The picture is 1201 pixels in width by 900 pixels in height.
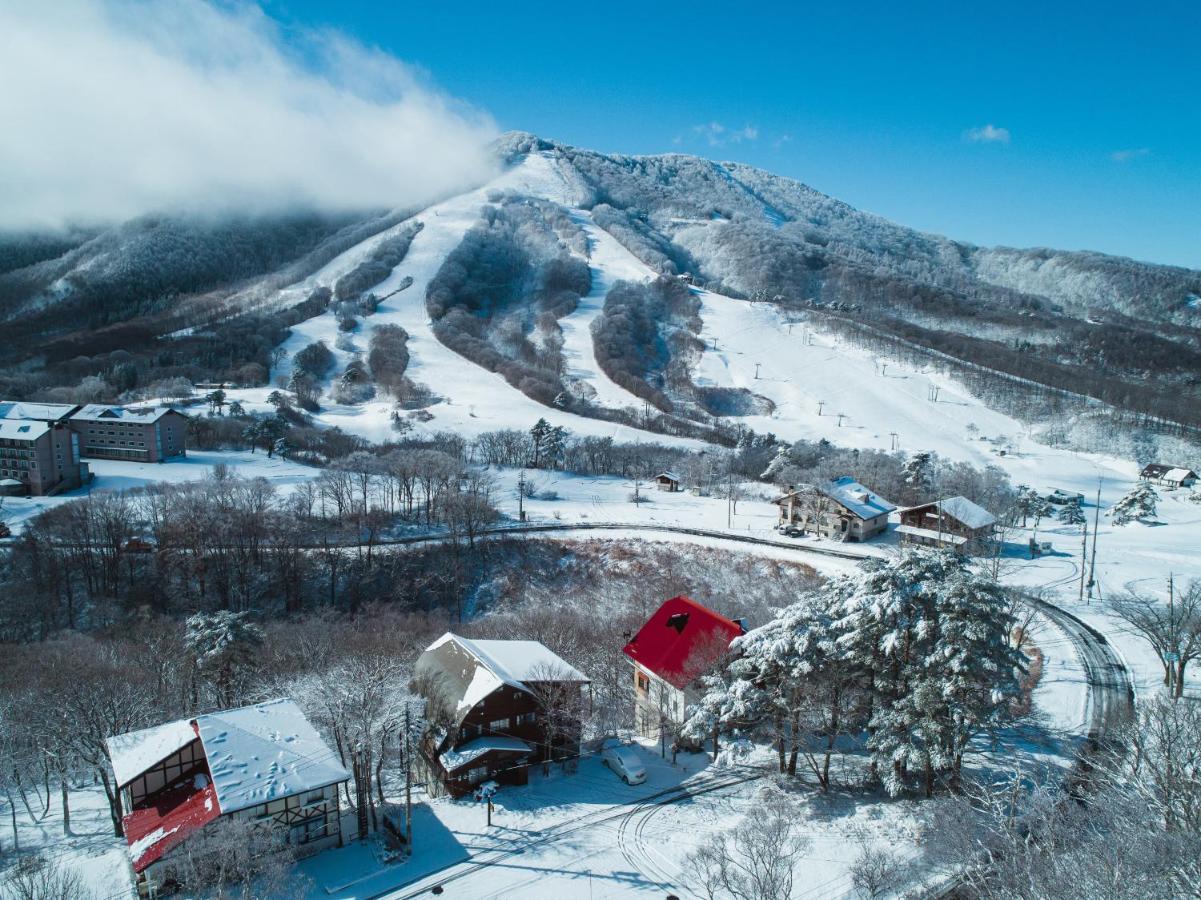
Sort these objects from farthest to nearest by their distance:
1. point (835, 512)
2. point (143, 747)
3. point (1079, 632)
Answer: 1. point (835, 512)
2. point (1079, 632)
3. point (143, 747)

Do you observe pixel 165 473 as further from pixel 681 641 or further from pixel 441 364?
pixel 441 364

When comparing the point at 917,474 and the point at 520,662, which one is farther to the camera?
the point at 917,474

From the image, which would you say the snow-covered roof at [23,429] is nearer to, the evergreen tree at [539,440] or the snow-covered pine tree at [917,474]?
the evergreen tree at [539,440]

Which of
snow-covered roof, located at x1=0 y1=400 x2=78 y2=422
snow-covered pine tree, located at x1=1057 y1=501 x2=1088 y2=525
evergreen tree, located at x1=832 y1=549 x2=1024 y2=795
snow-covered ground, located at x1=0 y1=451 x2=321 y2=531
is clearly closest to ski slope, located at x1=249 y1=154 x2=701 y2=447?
snow-covered ground, located at x1=0 y1=451 x2=321 y2=531

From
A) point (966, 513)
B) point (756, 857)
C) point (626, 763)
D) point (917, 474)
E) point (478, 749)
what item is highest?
point (966, 513)

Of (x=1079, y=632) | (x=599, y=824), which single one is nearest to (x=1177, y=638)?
(x=1079, y=632)

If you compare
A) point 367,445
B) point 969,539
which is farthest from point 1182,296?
point 367,445

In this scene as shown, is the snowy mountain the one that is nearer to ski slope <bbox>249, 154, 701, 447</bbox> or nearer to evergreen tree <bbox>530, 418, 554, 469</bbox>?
ski slope <bbox>249, 154, 701, 447</bbox>

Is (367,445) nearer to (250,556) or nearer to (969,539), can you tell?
(250,556)

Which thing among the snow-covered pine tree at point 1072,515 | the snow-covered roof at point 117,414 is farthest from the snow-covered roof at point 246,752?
the snow-covered pine tree at point 1072,515
